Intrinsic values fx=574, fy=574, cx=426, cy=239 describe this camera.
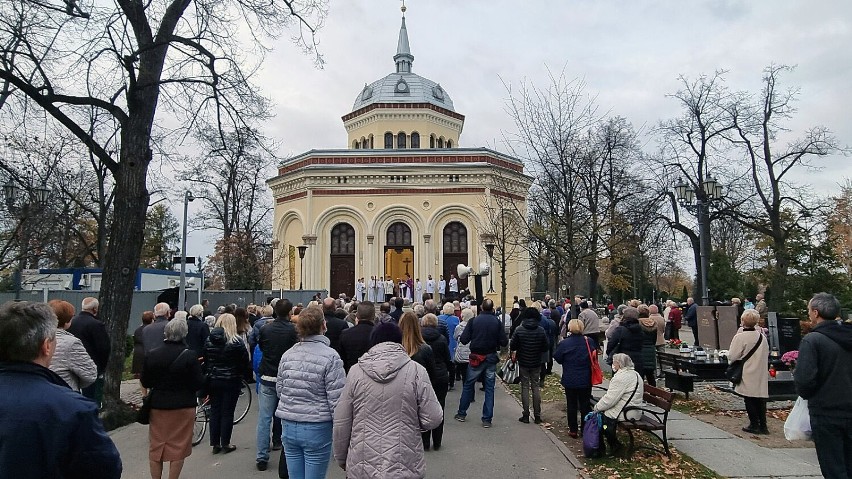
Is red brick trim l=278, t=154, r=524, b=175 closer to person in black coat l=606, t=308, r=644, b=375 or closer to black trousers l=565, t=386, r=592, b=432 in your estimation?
person in black coat l=606, t=308, r=644, b=375

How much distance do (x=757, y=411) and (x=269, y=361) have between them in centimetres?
704

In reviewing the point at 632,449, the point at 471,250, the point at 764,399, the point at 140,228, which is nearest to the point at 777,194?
the point at 471,250

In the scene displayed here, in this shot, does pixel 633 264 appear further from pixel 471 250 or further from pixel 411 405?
pixel 411 405

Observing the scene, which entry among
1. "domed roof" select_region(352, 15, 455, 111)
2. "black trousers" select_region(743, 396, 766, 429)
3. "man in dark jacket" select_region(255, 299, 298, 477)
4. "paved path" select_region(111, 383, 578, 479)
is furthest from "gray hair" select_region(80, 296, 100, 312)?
"domed roof" select_region(352, 15, 455, 111)

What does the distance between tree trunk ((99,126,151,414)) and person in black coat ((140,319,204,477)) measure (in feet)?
15.3

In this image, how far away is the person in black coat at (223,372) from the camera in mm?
7383

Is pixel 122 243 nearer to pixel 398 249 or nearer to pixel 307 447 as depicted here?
pixel 307 447

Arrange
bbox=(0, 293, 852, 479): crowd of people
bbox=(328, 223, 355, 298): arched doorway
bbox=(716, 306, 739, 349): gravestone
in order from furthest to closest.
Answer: bbox=(328, 223, 355, 298): arched doorway, bbox=(716, 306, 739, 349): gravestone, bbox=(0, 293, 852, 479): crowd of people

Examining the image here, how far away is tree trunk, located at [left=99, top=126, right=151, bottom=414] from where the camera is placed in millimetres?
9820

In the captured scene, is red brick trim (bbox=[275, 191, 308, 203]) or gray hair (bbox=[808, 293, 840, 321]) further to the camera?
red brick trim (bbox=[275, 191, 308, 203])

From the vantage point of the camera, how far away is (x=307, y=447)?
5.05 m

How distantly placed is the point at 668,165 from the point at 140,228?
1026 inches

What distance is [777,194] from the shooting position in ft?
84.1

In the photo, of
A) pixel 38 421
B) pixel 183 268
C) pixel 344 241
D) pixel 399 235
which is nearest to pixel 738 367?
pixel 38 421
